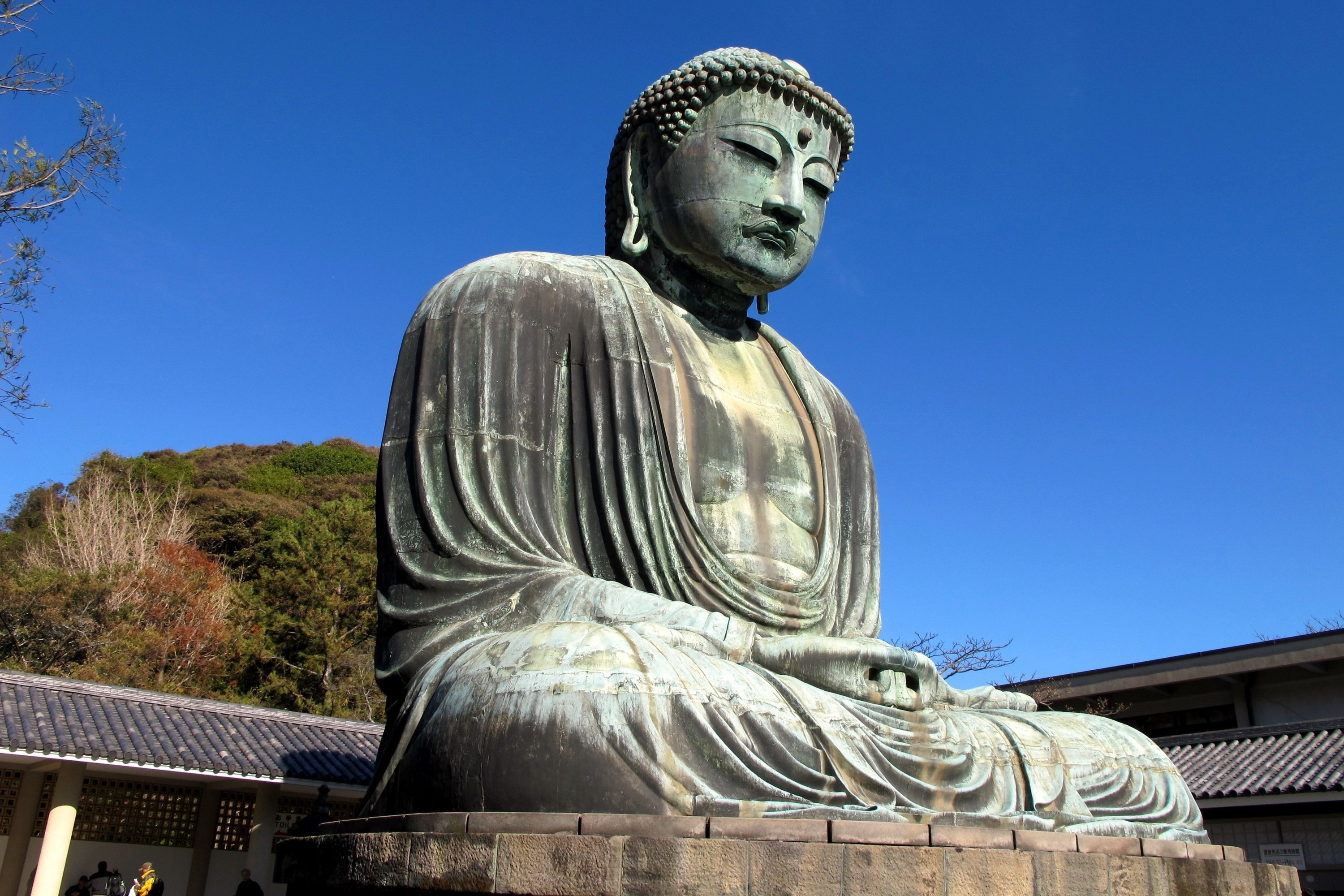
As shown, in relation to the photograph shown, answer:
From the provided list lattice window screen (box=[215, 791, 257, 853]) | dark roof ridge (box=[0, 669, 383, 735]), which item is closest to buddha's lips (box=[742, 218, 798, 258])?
lattice window screen (box=[215, 791, 257, 853])

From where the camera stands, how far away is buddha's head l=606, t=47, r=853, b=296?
5.84 meters

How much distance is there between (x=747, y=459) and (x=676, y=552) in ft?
2.60

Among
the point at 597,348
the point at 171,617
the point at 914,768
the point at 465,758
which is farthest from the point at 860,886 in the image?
the point at 171,617

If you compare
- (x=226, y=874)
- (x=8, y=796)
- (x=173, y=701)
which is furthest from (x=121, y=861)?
(x=173, y=701)

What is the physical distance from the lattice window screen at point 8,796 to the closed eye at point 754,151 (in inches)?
632

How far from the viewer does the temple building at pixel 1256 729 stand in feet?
51.3

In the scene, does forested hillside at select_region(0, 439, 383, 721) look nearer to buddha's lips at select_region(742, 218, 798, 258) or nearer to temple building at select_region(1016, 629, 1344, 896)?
temple building at select_region(1016, 629, 1344, 896)

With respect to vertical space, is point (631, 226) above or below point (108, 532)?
below

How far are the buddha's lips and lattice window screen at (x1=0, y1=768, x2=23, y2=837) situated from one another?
52.2 ft

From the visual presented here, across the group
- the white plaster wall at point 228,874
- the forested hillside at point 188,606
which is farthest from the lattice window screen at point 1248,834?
the forested hillside at point 188,606

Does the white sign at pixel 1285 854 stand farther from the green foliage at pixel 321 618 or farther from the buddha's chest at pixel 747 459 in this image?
the green foliage at pixel 321 618

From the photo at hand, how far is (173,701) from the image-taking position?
61.2 feet

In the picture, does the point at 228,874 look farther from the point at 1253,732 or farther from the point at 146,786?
the point at 1253,732

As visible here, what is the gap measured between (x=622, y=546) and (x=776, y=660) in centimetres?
105
